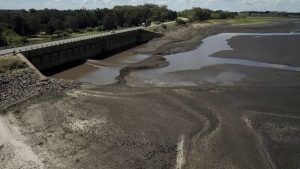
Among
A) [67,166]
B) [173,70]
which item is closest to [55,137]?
[67,166]

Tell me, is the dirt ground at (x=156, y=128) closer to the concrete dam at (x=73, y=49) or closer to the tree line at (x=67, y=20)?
the concrete dam at (x=73, y=49)

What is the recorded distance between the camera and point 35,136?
1192 inches

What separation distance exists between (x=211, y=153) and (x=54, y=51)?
40940 mm

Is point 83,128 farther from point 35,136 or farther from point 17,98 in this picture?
point 17,98

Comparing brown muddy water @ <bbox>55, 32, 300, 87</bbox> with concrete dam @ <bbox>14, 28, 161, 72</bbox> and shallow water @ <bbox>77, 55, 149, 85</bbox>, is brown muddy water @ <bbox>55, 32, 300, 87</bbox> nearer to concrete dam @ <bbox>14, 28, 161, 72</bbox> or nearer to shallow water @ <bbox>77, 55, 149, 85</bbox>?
shallow water @ <bbox>77, 55, 149, 85</bbox>

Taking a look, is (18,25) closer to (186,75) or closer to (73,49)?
(73,49)

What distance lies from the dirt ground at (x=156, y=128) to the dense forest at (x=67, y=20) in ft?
126


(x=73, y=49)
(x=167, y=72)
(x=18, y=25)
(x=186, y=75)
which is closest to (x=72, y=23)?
(x=18, y=25)

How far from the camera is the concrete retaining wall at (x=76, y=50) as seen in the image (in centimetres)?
5751

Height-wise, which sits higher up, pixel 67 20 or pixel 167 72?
pixel 67 20

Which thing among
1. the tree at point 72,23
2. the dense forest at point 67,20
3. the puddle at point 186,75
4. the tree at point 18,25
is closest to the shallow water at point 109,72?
the puddle at point 186,75

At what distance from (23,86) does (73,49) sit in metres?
26.4

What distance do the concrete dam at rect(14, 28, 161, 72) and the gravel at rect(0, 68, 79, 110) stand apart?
9198 mm

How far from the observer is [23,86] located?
140 ft
